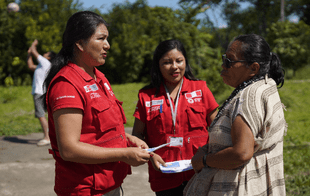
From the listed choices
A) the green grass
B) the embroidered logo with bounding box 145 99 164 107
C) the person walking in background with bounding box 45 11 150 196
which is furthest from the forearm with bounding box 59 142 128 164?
the green grass

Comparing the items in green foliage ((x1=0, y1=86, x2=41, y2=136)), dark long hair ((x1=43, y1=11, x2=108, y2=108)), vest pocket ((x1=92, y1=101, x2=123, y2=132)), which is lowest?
green foliage ((x1=0, y1=86, x2=41, y2=136))

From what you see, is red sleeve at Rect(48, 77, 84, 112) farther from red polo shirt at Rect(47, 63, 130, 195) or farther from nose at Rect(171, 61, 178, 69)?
nose at Rect(171, 61, 178, 69)

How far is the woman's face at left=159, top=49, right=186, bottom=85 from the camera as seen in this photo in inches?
112

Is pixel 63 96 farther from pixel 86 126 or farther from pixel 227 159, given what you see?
pixel 227 159

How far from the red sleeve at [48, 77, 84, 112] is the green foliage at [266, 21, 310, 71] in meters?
21.0

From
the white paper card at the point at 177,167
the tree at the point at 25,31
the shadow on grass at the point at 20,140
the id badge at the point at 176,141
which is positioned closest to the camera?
the white paper card at the point at 177,167

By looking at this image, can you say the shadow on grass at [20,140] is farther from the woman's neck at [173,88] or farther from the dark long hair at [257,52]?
the dark long hair at [257,52]

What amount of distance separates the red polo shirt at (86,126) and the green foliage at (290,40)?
2084cm

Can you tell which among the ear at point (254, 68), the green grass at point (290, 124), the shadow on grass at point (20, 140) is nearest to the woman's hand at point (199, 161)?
the ear at point (254, 68)

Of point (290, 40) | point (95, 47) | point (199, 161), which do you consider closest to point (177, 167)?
point (199, 161)

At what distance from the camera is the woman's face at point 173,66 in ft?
9.31

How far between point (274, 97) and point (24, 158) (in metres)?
4.99

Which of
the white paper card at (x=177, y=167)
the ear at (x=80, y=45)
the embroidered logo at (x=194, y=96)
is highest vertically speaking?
the ear at (x=80, y=45)

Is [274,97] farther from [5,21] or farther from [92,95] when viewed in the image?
[5,21]
